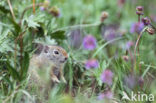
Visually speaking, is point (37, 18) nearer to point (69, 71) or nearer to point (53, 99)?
point (69, 71)

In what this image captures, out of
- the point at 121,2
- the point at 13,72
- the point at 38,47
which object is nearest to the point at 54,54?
the point at 38,47

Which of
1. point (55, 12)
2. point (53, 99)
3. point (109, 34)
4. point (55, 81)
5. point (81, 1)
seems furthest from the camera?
point (81, 1)

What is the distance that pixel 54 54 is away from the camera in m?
4.67

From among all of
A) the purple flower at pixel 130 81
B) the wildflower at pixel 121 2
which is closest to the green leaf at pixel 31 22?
the purple flower at pixel 130 81

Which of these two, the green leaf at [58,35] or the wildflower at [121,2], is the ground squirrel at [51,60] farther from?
the wildflower at [121,2]

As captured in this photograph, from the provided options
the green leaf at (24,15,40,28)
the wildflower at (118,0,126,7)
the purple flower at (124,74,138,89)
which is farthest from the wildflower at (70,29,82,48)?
the purple flower at (124,74,138,89)

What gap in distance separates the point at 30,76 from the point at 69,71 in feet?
2.19

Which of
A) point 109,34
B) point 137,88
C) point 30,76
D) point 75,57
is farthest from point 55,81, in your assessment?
point 109,34

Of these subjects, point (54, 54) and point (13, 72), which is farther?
point (54, 54)

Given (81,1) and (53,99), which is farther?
(81,1)

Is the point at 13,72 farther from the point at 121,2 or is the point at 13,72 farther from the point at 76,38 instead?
the point at 121,2

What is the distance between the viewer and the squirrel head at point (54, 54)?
14.8ft

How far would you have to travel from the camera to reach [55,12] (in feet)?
12.2

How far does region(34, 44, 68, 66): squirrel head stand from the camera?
4.52 metres
